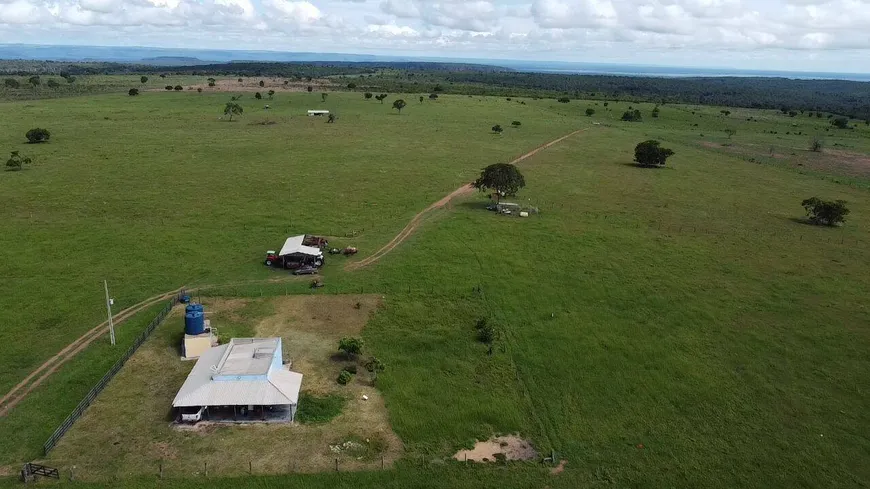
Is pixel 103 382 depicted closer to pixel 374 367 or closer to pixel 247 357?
pixel 247 357

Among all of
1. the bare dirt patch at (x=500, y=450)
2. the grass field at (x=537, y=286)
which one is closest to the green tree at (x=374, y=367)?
the grass field at (x=537, y=286)

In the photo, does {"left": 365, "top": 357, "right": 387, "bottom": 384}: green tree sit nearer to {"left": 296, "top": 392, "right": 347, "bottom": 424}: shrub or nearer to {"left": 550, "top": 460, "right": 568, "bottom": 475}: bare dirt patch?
{"left": 296, "top": 392, "right": 347, "bottom": 424}: shrub

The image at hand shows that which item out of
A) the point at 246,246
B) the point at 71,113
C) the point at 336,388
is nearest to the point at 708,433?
the point at 336,388

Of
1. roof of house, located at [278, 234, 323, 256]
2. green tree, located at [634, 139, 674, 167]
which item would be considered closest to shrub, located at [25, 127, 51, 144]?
roof of house, located at [278, 234, 323, 256]

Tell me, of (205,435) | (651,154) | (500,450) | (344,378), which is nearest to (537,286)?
(344,378)

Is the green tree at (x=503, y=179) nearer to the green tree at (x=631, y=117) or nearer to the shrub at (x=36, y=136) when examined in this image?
the shrub at (x=36, y=136)
